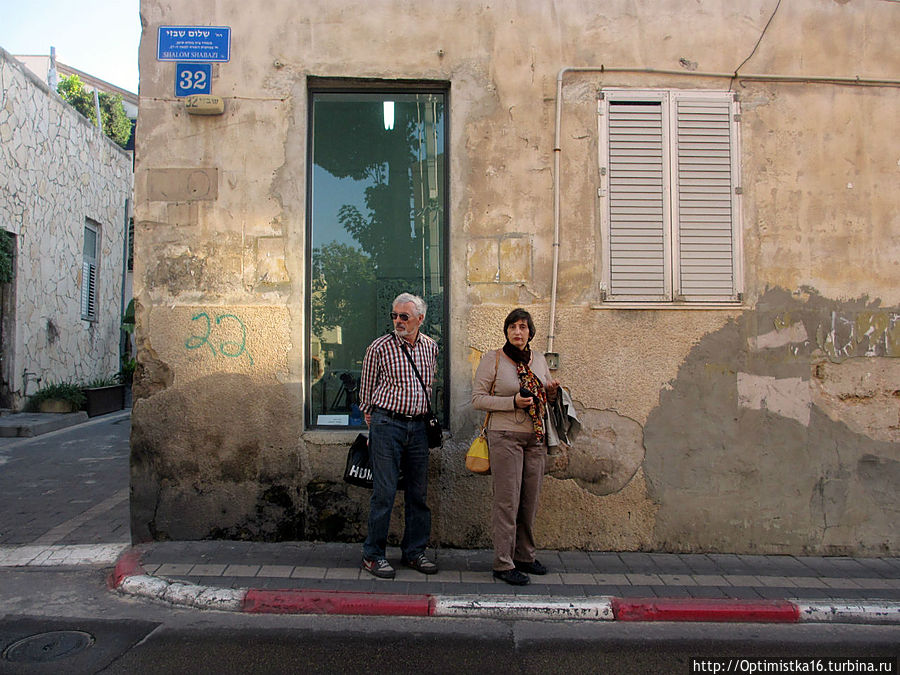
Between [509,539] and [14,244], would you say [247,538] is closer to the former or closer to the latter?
[509,539]

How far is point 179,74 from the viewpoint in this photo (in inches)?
218

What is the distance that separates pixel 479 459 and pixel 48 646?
2.77m

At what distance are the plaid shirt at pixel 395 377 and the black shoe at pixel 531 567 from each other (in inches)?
52.0

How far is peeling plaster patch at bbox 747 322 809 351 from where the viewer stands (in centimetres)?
559

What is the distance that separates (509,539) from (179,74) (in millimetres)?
4528

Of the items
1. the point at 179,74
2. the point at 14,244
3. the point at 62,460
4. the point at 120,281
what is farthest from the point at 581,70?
the point at 120,281

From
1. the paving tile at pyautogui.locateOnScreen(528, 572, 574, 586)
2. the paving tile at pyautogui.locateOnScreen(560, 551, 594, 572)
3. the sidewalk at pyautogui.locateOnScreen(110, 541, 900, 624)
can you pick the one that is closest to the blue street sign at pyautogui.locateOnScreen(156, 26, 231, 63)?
the sidewalk at pyautogui.locateOnScreen(110, 541, 900, 624)

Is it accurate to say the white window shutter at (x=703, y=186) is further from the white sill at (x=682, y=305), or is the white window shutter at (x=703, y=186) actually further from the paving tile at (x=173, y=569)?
the paving tile at (x=173, y=569)

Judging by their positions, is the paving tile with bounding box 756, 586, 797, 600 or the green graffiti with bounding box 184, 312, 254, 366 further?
the green graffiti with bounding box 184, 312, 254, 366

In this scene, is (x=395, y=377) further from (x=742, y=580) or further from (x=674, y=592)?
(x=742, y=580)

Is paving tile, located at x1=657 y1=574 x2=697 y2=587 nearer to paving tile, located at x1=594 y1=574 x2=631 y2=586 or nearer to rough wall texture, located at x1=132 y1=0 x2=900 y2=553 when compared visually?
paving tile, located at x1=594 y1=574 x2=631 y2=586

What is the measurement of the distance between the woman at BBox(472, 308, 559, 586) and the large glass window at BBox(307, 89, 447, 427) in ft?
3.49

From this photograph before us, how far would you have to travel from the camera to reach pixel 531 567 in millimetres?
4887

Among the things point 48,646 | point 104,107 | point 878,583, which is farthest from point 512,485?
point 104,107
